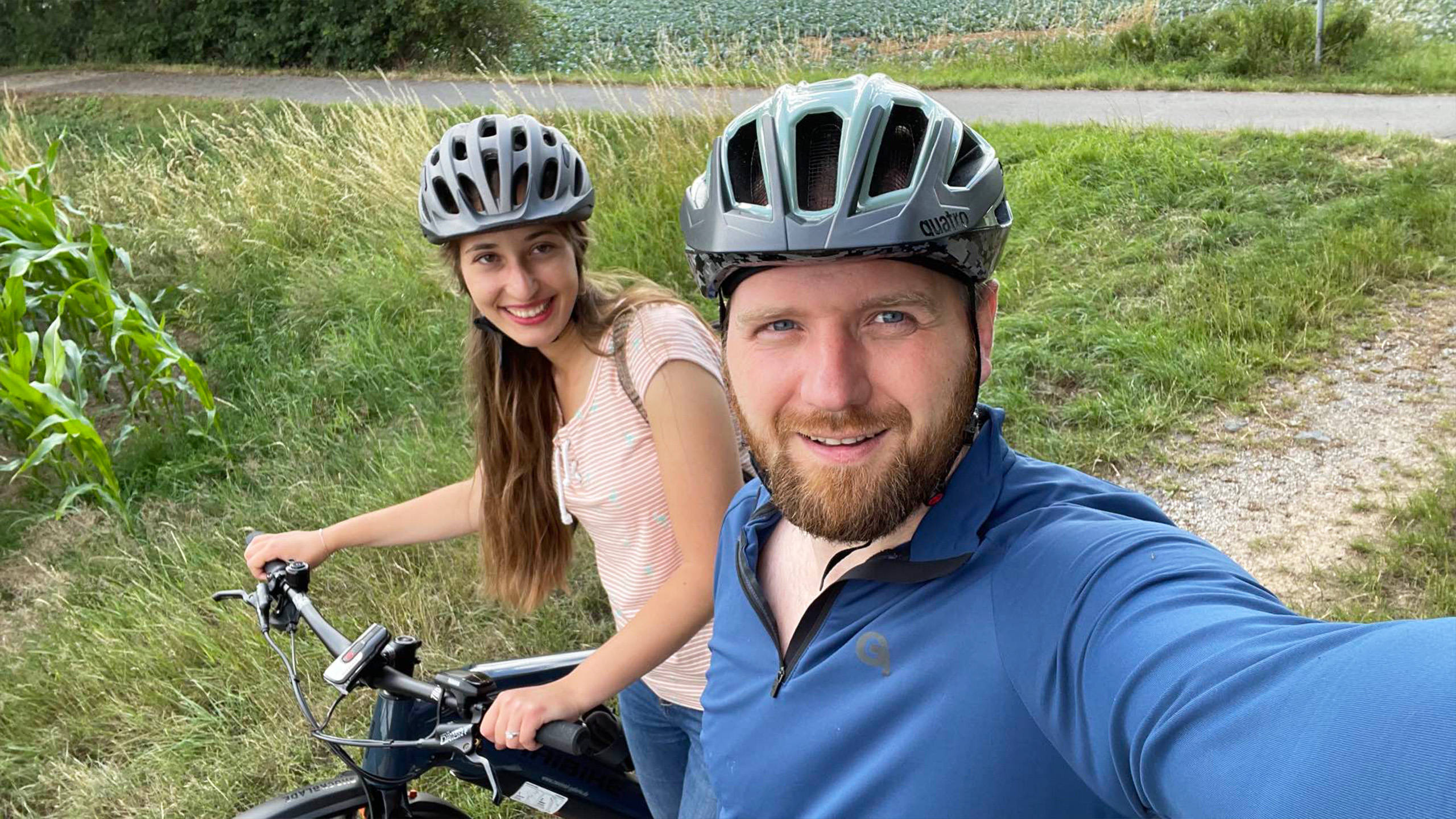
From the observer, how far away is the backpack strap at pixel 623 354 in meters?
2.15

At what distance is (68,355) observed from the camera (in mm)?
5258

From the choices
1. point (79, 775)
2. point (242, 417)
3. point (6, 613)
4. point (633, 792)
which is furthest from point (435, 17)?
point (633, 792)

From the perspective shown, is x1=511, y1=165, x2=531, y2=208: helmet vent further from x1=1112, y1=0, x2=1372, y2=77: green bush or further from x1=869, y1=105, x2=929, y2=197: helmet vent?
x1=1112, y1=0, x2=1372, y2=77: green bush

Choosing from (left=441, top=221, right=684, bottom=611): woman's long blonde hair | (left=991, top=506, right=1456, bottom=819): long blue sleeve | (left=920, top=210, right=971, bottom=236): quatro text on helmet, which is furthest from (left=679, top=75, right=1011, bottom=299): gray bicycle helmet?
(left=441, top=221, right=684, bottom=611): woman's long blonde hair

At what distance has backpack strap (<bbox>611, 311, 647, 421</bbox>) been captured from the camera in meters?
2.15

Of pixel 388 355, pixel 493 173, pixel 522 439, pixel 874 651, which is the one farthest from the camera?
pixel 388 355

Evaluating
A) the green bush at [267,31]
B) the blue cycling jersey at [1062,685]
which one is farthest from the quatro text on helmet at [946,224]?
the green bush at [267,31]

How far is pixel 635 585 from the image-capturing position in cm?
231

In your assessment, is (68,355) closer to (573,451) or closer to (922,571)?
(573,451)

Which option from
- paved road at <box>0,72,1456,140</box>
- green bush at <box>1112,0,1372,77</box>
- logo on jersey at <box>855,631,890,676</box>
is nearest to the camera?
logo on jersey at <box>855,631,890,676</box>

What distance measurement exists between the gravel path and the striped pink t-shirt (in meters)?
2.30

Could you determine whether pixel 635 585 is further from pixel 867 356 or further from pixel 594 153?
pixel 594 153

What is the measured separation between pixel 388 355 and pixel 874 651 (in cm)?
574

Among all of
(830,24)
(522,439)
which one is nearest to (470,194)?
(522,439)
